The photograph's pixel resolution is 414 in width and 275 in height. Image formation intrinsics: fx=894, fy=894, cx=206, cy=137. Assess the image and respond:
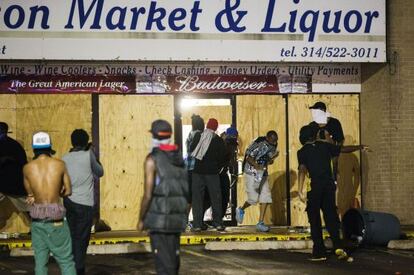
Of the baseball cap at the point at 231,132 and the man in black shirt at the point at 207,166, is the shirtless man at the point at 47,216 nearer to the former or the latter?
the man in black shirt at the point at 207,166

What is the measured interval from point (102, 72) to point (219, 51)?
226 centimetres

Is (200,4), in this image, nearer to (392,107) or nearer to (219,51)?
(219,51)

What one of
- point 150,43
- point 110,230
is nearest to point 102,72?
point 150,43

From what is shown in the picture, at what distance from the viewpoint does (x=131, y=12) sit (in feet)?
51.2

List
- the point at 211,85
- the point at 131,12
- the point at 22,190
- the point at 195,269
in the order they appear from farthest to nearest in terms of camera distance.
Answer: the point at 211,85
the point at 131,12
the point at 22,190
the point at 195,269

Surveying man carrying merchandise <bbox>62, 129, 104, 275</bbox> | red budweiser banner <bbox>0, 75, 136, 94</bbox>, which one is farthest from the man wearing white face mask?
man carrying merchandise <bbox>62, 129, 104, 275</bbox>

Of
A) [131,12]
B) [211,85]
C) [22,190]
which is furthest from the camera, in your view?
[211,85]

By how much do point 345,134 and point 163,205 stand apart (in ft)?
29.4

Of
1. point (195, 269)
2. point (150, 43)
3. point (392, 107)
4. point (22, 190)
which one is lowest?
point (195, 269)

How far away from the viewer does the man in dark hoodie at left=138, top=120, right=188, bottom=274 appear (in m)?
8.77

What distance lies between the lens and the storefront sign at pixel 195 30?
1528cm

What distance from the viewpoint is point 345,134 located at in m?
17.2

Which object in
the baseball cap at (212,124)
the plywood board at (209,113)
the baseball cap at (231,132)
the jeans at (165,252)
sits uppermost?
the plywood board at (209,113)

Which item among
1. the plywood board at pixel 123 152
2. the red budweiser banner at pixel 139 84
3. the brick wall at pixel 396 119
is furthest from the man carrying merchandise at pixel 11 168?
the brick wall at pixel 396 119
